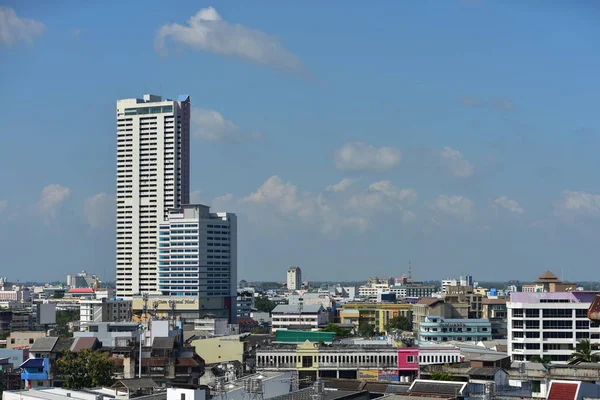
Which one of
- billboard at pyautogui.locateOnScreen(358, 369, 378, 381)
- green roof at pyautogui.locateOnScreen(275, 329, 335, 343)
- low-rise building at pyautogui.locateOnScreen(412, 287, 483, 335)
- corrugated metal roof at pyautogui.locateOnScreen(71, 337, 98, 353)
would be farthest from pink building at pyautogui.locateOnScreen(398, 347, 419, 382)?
low-rise building at pyautogui.locateOnScreen(412, 287, 483, 335)

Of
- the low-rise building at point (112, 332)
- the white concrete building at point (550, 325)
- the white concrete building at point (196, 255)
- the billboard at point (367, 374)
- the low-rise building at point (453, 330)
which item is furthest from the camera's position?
the white concrete building at point (196, 255)

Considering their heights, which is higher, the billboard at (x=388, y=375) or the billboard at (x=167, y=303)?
the billboard at (x=167, y=303)

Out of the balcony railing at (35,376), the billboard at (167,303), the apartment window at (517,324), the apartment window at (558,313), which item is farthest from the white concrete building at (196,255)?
the balcony railing at (35,376)

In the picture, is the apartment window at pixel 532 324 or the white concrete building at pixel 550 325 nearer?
the white concrete building at pixel 550 325

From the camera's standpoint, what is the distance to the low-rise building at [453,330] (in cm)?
11468

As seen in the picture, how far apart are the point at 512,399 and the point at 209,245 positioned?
467 feet

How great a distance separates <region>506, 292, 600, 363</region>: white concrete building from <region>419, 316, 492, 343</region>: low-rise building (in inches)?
899

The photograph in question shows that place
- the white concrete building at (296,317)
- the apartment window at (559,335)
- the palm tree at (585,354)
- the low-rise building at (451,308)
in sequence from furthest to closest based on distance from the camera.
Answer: the white concrete building at (296,317), the low-rise building at (451,308), the apartment window at (559,335), the palm tree at (585,354)

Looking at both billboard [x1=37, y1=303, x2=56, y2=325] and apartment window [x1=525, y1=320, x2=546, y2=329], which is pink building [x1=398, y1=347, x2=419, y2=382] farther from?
billboard [x1=37, y1=303, x2=56, y2=325]

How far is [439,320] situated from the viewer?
117 meters

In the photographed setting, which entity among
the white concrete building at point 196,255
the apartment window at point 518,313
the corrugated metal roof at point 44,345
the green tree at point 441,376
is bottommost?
the green tree at point 441,376

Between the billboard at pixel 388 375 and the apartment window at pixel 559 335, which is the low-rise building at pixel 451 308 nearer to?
the apartment window at pixel 559 335

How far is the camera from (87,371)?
72.5m

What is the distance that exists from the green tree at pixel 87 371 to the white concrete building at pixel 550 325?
118ft
